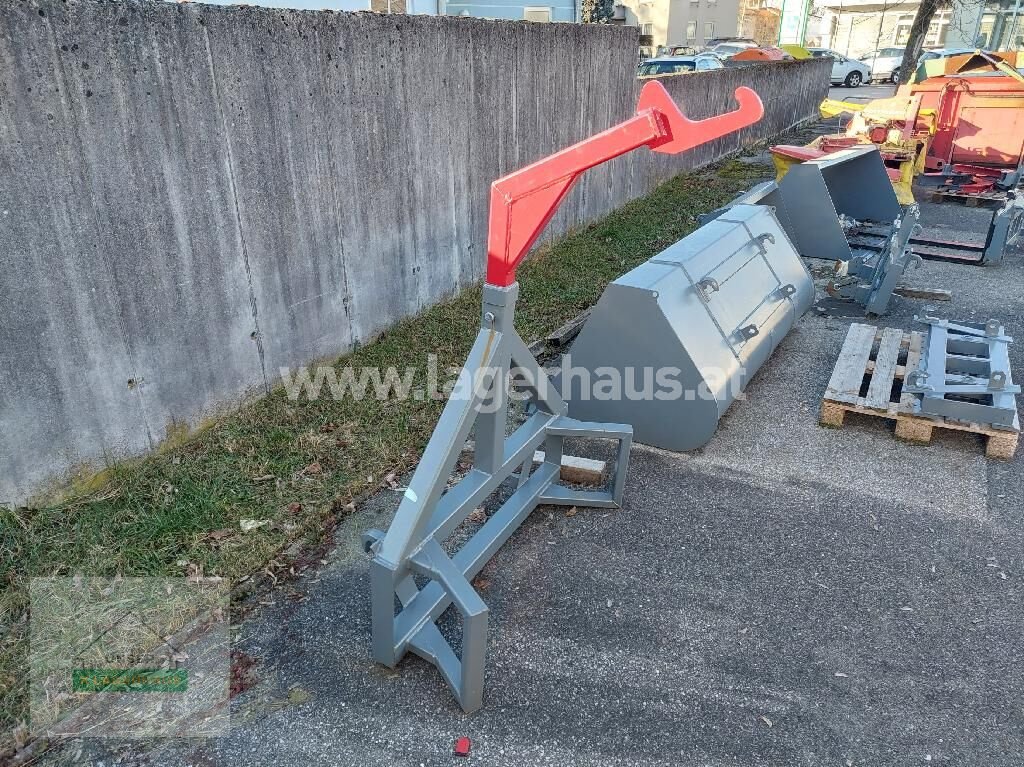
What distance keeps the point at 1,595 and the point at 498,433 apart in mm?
2048

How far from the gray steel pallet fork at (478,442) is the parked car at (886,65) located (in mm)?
31149

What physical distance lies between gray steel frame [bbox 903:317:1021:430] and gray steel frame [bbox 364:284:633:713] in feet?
6.44

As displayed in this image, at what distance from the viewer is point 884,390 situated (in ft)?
14.5

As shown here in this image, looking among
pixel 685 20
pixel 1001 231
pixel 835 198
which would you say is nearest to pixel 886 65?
pixel 685 20

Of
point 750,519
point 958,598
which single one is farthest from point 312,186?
point 958,598

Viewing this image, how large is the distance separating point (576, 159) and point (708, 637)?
6.30 feet

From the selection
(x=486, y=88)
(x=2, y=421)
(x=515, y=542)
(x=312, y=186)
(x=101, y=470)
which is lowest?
(x=515, y=542)

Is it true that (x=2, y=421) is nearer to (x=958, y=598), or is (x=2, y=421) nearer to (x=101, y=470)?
(x=101, y=470)

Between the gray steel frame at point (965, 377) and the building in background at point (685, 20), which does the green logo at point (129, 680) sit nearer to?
the gray steel frame at point (965, 377)

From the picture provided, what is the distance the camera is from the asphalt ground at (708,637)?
95.9 inches

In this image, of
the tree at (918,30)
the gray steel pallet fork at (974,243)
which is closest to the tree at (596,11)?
the tree at (918,30)

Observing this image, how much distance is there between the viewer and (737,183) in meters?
10.6

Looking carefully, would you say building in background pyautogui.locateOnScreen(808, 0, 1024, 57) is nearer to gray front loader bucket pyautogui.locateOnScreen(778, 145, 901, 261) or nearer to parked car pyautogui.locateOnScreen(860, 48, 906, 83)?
parked car pyautogui.locateOnScreen(860, 48, 906, 83)

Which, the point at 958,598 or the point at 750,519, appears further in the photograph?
the point at 750,519
